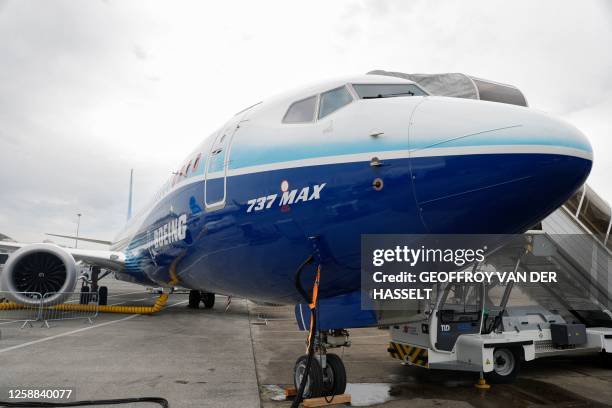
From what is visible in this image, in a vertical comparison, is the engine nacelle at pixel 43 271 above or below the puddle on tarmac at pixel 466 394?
above

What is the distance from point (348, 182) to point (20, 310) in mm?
16091

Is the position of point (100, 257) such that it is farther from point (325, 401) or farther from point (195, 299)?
point (325, 401)

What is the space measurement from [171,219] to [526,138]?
19.2 ft

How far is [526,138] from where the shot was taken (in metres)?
3.22

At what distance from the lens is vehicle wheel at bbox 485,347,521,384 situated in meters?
6.72

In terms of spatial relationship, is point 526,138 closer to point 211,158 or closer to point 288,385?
point 211,158

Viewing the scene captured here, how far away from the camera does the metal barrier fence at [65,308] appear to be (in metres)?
12.0

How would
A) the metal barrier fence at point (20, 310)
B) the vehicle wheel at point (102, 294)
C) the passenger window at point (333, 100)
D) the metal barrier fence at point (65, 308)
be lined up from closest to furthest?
the passenger window at point (333, 100) → the metal barrier fence at point (20, 310) → the metal barrier fence at point (65, 308) → the vehicle wheel at point (102, 294)

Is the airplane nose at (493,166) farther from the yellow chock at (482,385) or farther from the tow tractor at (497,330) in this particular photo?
the yellow chock at (482,385)

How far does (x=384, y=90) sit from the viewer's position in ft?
14.4

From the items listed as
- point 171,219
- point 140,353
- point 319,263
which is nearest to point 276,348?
point 140,353

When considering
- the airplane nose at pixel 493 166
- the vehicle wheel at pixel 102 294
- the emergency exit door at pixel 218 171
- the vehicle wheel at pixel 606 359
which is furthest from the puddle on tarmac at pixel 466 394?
the vehicle wheel at pixel 102 294

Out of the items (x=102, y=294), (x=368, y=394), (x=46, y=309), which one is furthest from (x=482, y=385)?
(x=102, y=294)

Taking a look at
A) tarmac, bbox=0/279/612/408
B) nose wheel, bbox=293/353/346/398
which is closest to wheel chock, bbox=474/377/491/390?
tarmac, bbox=0/279/612/408
